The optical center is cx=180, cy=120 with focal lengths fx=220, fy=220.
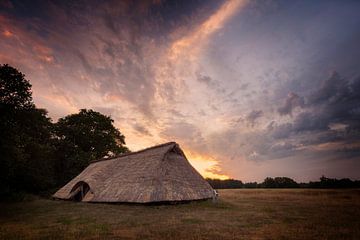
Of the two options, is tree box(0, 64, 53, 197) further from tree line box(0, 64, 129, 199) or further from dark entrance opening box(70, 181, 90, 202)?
dark entrance opening box(70, 181, 90, 202)

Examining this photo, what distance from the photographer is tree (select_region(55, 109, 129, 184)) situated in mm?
42375

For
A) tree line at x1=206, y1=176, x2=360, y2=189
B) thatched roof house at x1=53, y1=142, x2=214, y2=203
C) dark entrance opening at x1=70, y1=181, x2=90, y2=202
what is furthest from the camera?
tree line at x1=206, y1=176, x2=360, y2=189

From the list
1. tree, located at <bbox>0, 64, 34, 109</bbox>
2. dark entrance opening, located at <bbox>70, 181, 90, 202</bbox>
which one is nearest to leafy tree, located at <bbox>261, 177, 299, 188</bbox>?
dark entrance opening, located at <bbox>70, 181, 90, 202</bbox>

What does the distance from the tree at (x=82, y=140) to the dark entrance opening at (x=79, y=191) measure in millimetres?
16193

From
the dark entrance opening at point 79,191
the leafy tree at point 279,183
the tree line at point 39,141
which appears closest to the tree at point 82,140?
the tree line at point 39,141

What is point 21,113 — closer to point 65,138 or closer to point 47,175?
point 47,175

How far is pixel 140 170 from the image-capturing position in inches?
882

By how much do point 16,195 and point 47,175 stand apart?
8.83m

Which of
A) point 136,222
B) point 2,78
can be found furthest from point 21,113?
point 136,222

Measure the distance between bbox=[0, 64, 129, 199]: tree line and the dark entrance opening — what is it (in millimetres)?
6346

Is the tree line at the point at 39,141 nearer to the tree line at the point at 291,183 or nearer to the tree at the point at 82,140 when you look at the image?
the tree at the point at 82,140

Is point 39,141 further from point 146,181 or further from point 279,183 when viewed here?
point 279,183

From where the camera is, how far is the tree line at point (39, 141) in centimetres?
2080

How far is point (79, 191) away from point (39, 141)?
1429cm
